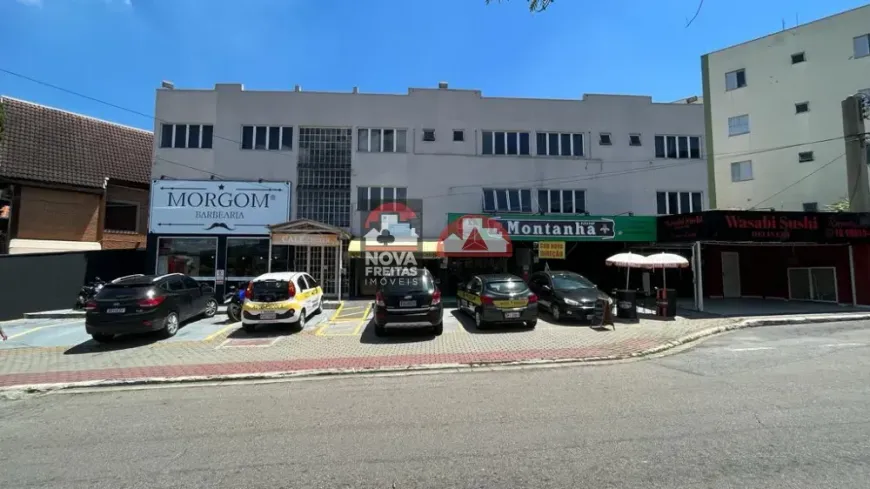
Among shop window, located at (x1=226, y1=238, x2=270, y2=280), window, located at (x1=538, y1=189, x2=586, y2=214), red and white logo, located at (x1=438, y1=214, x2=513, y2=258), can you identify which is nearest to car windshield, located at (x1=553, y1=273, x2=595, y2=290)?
red and white logo, located at (x1=438, y1=214, x2=513, y2=258)

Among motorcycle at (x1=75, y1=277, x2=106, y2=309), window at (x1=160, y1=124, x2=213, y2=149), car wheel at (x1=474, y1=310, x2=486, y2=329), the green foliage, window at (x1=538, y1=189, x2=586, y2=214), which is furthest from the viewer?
the green foliage

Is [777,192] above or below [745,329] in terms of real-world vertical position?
above

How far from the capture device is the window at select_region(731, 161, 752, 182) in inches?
1098

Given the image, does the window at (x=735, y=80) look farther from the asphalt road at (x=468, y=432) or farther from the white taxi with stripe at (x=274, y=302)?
the white taxi with stripe at (x=274, y=302)

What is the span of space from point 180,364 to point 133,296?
10.9 feet

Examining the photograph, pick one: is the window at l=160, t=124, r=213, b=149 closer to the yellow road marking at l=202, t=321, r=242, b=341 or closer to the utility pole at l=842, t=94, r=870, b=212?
the yellow road marking at l=202, t=321, r=242, b=341

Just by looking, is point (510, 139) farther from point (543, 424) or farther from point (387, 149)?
point (543, 424)

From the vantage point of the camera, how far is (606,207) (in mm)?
21062

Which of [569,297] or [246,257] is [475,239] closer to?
[569,297]

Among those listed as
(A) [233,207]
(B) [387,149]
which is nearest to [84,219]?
(A) [233,207]

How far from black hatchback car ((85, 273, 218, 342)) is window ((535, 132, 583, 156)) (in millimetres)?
17033

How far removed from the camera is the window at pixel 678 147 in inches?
854

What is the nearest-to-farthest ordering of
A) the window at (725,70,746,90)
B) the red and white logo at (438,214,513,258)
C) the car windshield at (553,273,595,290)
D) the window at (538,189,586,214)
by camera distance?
the car windshield at (553,273,595,290) → the red and white logo at (438,214,513,258) → the window at (538,189,586,214) → the window at (725,70,746,90)

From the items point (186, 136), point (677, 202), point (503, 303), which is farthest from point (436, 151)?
point (677, 202)
